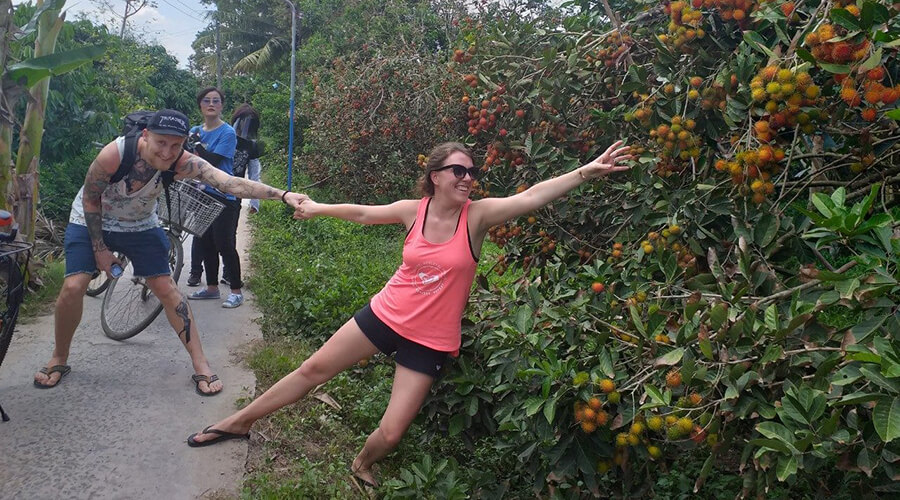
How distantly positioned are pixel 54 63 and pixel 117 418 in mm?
2158

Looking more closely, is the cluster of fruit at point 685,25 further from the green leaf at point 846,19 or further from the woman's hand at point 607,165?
the green leaf at point 846,19

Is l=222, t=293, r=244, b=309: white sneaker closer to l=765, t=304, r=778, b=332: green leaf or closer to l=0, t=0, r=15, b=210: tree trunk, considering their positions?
l=0, t=0, r=15, b=210: tree trunk

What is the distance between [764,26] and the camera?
279cm

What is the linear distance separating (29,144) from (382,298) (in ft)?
12.1

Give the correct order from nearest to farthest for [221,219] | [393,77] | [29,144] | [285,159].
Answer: [29,144]
[221,219]
[393,77]
[285,159]

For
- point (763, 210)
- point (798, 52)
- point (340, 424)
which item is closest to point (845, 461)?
point (763, 210)

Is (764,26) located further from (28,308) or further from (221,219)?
(28,308)

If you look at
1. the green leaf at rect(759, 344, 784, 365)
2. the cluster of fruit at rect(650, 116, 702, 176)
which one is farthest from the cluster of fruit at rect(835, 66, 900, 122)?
the green leaf at rect(759, 344, 784, 365)

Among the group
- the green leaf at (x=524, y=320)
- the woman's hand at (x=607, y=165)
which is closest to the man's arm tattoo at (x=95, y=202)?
the green leaf at (x=524, y=320)

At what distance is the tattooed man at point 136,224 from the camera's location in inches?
152

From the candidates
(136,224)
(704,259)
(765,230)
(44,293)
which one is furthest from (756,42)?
(44,293)

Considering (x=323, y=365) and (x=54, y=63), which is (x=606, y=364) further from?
(x=54, y=63)

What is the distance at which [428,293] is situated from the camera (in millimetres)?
3133

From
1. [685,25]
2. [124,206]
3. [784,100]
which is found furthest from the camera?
[124,206]
